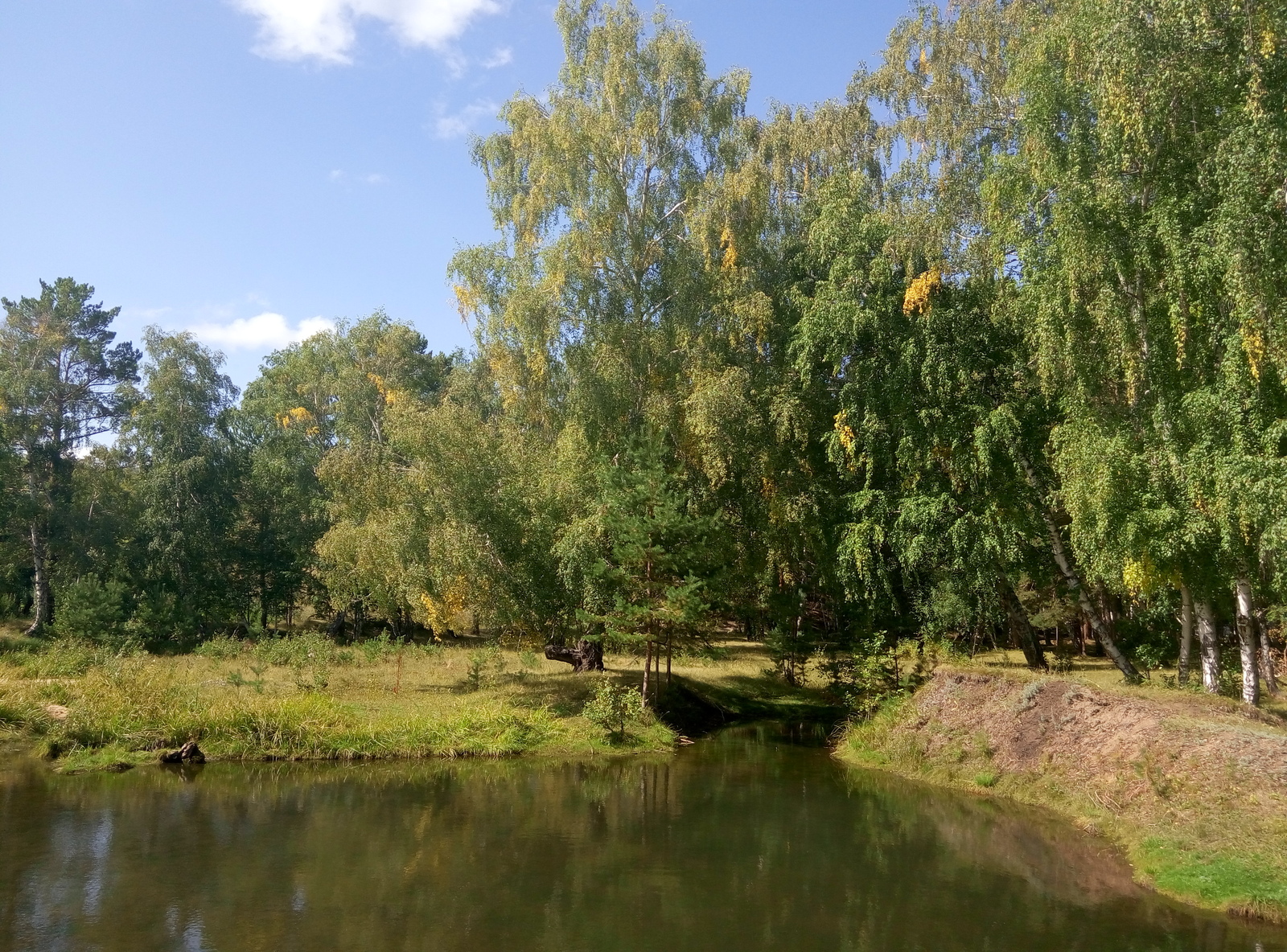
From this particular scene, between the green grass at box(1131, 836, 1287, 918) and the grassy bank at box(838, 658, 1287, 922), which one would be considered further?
the grassy bank at box(838, 658, 1287, 922)

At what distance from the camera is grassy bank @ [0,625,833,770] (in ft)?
65.6

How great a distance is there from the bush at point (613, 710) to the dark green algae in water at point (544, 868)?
3.25 m

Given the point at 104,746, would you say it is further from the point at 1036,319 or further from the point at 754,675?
the point at 1036,319

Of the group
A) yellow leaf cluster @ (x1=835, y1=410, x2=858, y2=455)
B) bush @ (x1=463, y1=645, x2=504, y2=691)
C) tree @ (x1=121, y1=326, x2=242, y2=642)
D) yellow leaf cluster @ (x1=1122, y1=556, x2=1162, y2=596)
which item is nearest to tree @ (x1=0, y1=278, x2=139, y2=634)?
tree @ (x1=121, y1=326, x2=242, y2=642)

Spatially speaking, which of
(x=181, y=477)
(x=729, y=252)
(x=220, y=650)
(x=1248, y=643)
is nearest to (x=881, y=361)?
(x=729, y=252)

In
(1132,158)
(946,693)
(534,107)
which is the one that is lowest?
(946,693)

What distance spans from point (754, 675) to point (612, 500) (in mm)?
11035

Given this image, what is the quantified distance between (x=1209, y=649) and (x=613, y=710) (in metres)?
14.2

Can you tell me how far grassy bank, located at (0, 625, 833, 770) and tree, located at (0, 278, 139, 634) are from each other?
379 inches

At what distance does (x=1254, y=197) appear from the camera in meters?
16.9

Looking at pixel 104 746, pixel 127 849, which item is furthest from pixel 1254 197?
pixel 104 746

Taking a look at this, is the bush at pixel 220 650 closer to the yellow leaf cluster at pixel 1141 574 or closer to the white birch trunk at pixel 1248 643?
the yellow leaf cluster at pixel 1141 574

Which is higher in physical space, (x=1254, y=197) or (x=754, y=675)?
(x=1254, y=197)

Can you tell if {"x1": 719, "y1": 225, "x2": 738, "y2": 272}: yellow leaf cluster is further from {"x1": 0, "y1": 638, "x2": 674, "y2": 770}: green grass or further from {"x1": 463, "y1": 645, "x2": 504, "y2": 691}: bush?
{"x1": 463, "y1": 645, "x2": 504, "y2": 691}: bush
